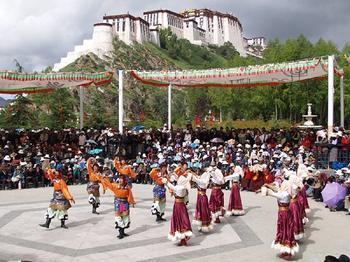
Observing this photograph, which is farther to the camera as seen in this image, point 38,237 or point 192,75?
point 192,75

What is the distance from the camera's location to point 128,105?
76875 millimetres

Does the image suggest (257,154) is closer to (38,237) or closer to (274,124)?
(38,237)

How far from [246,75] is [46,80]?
8850 mm

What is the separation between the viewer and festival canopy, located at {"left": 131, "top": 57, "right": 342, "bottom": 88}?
1825 centimetres

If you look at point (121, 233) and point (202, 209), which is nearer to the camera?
point (121, 233)

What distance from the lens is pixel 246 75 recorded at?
65.3 feet

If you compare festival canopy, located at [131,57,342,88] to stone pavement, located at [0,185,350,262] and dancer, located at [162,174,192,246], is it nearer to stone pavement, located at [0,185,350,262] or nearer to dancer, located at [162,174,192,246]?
stone pavement, located at [0,185,350,262]

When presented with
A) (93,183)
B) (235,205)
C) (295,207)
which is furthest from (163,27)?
(295,207)

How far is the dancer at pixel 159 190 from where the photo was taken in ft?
36.5

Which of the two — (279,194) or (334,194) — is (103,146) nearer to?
(334,194)

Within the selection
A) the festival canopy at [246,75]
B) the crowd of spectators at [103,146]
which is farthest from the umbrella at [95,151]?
the festival canopy at [246,75]

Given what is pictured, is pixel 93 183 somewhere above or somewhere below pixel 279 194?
below

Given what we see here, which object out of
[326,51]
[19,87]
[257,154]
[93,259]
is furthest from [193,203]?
[326,51]

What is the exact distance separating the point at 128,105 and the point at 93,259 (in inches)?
2725
